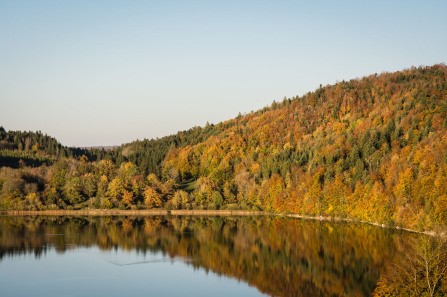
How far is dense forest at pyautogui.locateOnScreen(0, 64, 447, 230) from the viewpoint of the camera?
308 feet

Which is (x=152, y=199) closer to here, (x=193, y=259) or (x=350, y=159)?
(x=350, y=159)

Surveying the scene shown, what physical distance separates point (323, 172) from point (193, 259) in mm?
65581

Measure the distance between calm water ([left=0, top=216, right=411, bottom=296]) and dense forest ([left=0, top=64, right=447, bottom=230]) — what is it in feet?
30.8

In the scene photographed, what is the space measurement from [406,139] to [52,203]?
96.6 metres

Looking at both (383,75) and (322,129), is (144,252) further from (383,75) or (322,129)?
(383,75)

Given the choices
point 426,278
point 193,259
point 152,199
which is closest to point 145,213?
point 152,199

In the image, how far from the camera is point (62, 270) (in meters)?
56.6

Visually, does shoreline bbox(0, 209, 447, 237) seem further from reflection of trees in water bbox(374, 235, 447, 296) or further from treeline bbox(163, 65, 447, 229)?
reflection of trees in water bbox(374, 235, 447, 296)

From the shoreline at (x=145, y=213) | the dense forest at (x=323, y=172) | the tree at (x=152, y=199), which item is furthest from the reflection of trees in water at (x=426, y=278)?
the tree at (x=152, y=199)

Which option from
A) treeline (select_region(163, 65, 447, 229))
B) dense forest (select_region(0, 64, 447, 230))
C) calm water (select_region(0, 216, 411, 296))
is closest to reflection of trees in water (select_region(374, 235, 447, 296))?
calm water (select_region(0, 216, 411, 296))

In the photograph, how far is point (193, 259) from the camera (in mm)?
64312

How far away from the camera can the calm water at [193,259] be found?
163 feet

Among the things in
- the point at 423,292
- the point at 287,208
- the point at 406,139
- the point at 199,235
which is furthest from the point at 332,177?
the point at 423,292

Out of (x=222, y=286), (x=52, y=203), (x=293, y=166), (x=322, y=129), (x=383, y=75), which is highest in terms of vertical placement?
(x=383, y=75)
